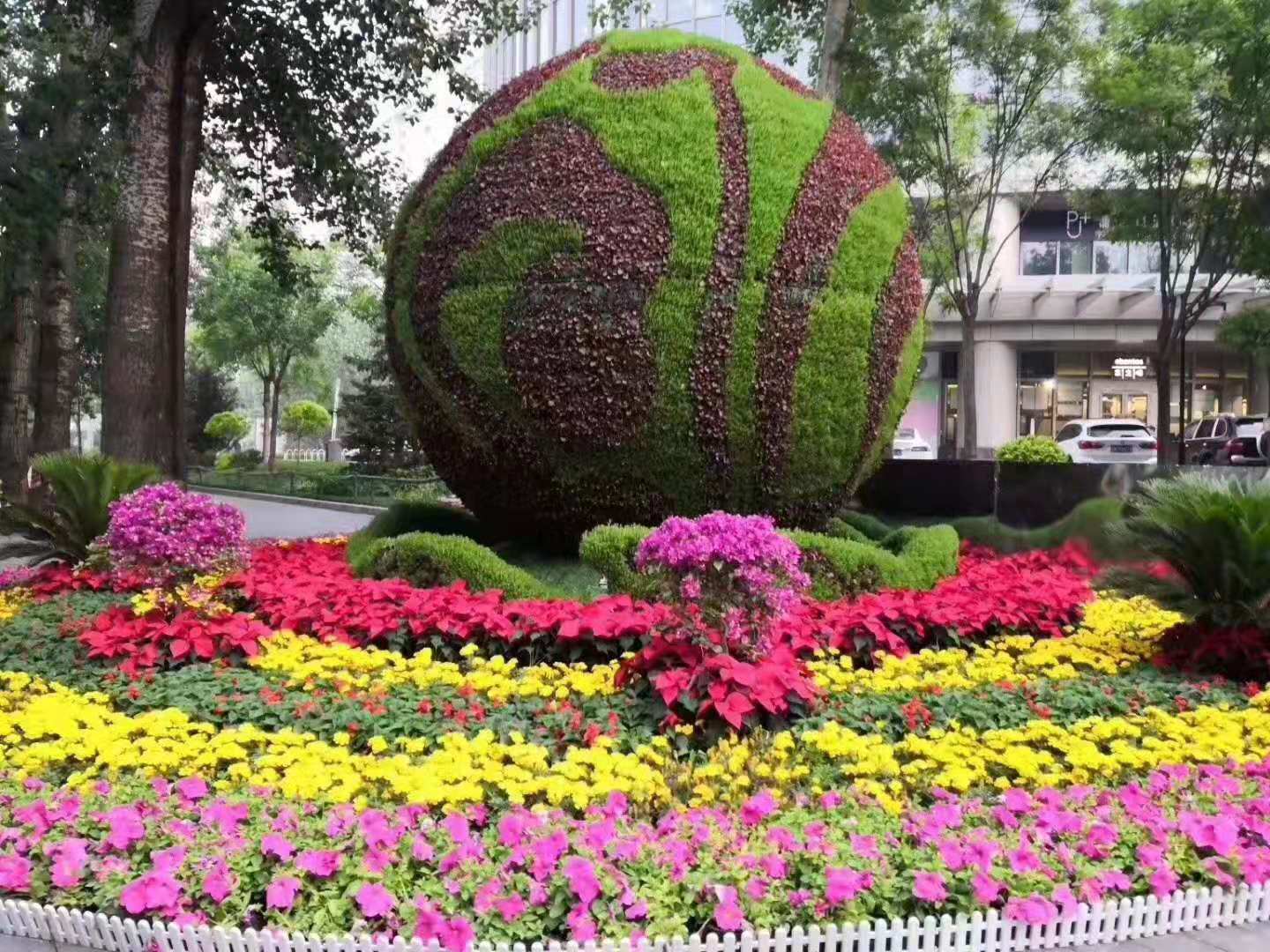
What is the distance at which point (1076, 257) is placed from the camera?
113ft

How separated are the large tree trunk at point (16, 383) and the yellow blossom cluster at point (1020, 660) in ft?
43.7

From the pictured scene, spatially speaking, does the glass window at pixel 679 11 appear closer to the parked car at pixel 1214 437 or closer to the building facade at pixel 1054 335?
the building facade at pixel 1054 335

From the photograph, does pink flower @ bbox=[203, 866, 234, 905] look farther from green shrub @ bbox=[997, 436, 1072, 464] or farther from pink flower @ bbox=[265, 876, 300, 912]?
green shrub @ bbox=[997, 436, 1072, 464]

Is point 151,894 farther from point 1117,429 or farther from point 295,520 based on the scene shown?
point 1117,429

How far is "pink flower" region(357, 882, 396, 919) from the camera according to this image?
266 cm

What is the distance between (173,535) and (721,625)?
2.95 meters

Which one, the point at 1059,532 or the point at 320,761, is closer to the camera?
the point at 320,761

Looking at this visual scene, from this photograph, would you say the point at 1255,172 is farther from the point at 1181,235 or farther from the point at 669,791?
the point at 669,791

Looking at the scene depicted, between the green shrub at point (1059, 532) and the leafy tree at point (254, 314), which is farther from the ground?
the leafy tree at point (254, 314)

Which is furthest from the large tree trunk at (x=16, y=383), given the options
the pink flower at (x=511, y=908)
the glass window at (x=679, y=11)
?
the glass window at (x=679, y=11)

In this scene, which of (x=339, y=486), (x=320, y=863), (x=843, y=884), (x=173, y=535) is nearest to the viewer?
(x=843, y=884)

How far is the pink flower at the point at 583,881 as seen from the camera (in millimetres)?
2703

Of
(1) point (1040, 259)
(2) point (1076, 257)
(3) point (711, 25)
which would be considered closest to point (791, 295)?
(3) point (711, 25)

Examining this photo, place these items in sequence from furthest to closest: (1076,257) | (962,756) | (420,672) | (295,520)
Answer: (1076,257) < (295,520) < (420,672) < (962,756)
